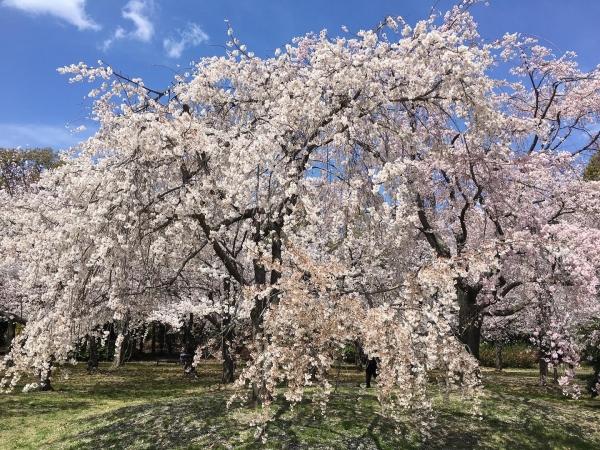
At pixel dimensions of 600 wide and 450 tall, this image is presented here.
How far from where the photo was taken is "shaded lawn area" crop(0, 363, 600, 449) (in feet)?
36.2

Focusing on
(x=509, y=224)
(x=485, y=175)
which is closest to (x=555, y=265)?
(x=509, y=224)

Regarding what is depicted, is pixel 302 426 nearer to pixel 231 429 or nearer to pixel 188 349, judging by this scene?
pixel 231 429

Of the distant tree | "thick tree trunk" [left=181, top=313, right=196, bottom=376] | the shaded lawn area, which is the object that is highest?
the distant tree

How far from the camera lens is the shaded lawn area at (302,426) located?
11.0m

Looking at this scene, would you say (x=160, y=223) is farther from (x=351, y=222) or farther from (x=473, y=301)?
(x=473, y=301)

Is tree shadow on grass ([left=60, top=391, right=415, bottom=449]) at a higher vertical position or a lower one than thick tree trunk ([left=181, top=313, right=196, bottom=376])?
lower

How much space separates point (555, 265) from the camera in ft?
54.3

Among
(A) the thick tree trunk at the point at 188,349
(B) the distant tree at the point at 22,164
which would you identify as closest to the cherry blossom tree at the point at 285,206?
(A) the thick tree trunk at the point at 188,349

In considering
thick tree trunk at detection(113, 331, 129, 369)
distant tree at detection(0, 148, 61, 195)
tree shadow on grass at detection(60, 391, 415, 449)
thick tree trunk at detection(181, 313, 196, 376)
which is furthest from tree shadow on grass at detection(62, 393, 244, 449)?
distant tree at detection(0, 148, 61, 195)

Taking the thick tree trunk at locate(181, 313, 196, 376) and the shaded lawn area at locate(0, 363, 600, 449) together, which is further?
the thick tree trunk at locate(181, 313, 196, 376)

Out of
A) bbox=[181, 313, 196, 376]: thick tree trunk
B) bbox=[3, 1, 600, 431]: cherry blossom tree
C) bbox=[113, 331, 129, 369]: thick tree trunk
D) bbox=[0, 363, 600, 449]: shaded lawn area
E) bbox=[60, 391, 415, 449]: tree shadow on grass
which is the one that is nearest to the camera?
bbox=[3, 1, 600, 431]: cherry blossom tree

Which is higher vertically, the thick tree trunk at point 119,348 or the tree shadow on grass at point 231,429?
the thick tree trunk at point 119,348

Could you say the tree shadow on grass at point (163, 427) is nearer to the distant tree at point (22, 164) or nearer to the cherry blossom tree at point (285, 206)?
the cherry blossom tree at point (285, 206)

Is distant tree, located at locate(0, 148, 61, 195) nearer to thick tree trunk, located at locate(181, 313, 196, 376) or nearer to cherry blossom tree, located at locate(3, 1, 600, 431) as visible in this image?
thick tree trunk, located at locate(181, 313, 196, 376)
